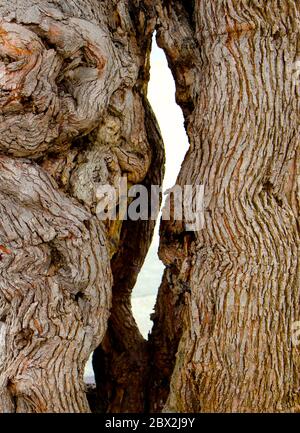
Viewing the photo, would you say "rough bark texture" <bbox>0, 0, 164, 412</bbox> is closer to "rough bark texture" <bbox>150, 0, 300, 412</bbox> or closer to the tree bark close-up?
the tree bark close-up

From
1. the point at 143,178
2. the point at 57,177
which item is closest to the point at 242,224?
the point at 143,178

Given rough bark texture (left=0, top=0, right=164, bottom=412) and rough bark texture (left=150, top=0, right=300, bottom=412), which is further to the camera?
rough bark texture (left=150, top=0, right=300, bottom=412)

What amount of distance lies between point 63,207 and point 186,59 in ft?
3.50

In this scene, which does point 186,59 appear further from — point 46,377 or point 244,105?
point 46,377

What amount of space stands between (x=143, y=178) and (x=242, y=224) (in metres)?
0.64

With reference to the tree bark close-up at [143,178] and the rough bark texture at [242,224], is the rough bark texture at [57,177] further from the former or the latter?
the rough bark texture at [242,224]

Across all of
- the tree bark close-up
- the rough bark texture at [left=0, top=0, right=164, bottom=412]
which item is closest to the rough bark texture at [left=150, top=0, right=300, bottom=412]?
the tree bark close-up

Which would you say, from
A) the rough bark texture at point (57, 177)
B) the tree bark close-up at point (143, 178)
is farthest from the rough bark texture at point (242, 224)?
the rough bark texture at point (57, 177)

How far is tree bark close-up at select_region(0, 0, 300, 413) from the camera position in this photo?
3498 millimetres

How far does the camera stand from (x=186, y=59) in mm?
4062

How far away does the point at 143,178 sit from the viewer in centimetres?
410

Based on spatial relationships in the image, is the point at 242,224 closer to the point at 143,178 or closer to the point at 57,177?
the point at 143,178

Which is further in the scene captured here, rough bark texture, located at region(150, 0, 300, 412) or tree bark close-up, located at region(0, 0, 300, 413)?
rough bark texture, located at region(150, 0, 300, 412)
